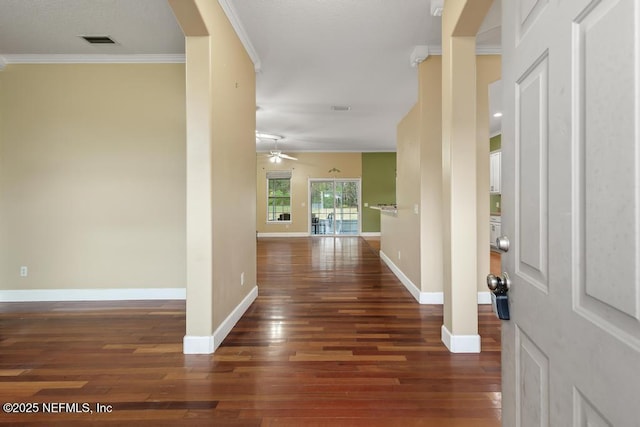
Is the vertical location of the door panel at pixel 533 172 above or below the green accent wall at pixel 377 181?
below

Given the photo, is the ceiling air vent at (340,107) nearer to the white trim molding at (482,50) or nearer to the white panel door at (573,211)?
the white trim molding at (482,50)

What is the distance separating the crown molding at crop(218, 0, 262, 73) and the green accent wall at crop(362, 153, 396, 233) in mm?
7569

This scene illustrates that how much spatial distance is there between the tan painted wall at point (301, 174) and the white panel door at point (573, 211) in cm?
1022

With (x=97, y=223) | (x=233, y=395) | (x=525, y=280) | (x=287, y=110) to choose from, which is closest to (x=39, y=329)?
(x=97, y=223)

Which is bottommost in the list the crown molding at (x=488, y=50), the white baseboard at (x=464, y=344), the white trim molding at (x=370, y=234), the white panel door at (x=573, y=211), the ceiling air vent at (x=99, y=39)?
the white baseboard at (x=464, y=344)

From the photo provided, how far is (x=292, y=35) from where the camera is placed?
10.9 ft

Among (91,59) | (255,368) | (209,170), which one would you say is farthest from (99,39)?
(255,368)

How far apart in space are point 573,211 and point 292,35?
3316mm

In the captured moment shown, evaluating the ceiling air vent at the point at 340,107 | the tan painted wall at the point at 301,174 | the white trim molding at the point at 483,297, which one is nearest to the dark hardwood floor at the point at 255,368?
the white trim molding at the point at 483,297

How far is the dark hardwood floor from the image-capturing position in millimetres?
1808

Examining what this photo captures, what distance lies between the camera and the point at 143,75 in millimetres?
3820

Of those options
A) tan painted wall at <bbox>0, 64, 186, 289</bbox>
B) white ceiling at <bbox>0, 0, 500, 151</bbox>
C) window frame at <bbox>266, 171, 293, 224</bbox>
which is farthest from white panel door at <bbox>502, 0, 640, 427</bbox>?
window frame at <bbox>266, 171, 293, 224</bbox>

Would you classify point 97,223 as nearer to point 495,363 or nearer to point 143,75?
point 143,75

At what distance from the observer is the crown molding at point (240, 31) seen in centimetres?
279
